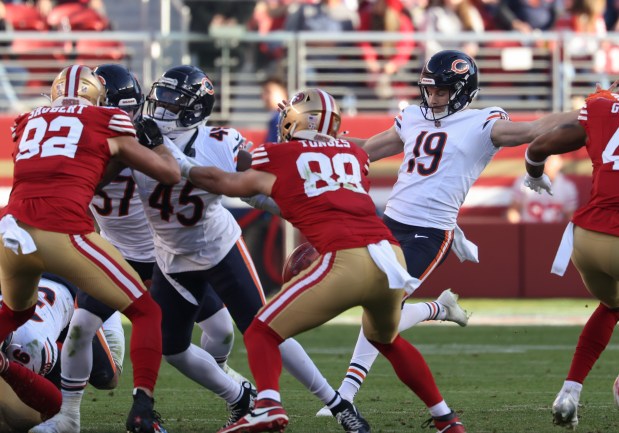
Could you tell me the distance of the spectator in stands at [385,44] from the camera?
14.5 meters

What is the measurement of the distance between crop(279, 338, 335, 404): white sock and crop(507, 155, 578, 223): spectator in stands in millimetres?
8590

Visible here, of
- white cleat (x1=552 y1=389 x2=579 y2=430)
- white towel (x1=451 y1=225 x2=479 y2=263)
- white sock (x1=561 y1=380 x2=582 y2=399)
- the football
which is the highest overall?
the football

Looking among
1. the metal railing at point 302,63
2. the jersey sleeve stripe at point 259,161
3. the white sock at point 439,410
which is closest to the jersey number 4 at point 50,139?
the jersey sleeve stripe at point 259,161

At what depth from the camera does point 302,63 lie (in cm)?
1427

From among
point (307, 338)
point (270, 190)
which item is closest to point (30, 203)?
point (270, 190)

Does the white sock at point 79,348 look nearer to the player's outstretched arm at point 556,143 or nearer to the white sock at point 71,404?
the white sock at point 71,404

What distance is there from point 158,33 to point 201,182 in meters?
8.68

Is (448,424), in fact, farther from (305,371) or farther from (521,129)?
(521,129)

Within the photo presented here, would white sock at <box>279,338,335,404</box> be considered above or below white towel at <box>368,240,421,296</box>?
below

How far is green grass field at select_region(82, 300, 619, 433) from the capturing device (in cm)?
630

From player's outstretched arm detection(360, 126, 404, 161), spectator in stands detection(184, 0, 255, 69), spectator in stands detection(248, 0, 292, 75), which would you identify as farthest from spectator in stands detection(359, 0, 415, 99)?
player's outstretched arm detection(360, 126, 404, 161)

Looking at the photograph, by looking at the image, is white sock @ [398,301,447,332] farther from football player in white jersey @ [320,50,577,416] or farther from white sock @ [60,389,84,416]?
white sock @ [60,389,84,416]

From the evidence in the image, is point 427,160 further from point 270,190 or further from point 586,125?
point 270,190

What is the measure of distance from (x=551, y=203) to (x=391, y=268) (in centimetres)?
916
